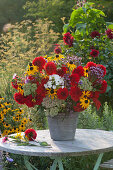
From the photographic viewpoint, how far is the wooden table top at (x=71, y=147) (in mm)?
2295

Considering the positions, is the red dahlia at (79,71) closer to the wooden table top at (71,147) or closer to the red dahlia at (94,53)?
the wooden table top at (71,147)

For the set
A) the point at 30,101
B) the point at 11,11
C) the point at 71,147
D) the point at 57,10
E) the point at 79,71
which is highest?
the point at 11,11

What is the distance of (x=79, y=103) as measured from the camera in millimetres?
2492

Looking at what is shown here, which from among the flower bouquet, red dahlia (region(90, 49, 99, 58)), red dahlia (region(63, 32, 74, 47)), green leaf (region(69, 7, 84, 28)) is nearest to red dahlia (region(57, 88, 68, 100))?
the flower bouquet

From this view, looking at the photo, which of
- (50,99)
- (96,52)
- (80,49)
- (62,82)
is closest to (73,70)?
(62,82)

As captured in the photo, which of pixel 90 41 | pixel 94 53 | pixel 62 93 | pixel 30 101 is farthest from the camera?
pixel 90 41

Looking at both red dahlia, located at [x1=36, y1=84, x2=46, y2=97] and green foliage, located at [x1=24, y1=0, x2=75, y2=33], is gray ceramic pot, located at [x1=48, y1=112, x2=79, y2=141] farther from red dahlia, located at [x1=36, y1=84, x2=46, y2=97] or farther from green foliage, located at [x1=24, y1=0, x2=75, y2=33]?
green foliage, located at [x1=24, y1=0, x2=75, y2=33]

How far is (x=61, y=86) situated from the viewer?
249 cm

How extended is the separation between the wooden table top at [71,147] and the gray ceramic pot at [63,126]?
60 millimetres

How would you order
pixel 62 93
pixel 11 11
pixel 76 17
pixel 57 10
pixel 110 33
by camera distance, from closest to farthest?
pixel 62 93
pixel 110 33
pixel 76 17
pixel 57 10
pixel 11 11

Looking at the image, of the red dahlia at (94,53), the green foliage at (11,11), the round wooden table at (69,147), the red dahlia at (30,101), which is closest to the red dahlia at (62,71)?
the red dahlia at (30,101)

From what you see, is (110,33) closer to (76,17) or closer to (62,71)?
(76,17)

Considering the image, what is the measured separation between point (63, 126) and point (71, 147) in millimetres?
228

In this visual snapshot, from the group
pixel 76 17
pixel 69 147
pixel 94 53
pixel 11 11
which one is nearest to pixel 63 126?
pixel 69 147
